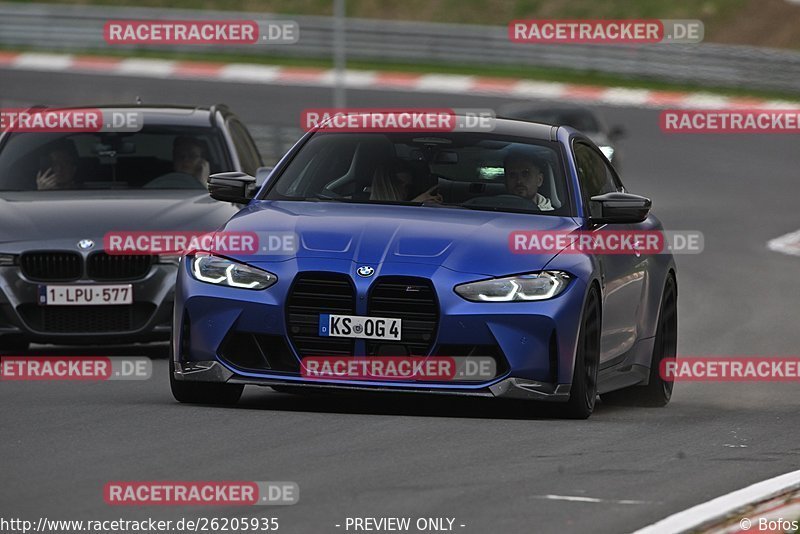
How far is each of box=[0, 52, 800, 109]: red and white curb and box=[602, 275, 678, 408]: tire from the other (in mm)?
26970

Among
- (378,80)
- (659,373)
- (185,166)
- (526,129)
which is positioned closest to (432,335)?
(526,129)

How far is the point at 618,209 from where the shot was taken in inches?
382

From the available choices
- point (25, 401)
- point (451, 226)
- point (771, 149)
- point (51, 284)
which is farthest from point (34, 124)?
point (771, 149)

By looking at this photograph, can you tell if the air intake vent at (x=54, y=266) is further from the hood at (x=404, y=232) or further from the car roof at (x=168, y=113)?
the hood at (x=404, y=232)

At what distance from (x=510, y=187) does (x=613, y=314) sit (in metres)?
0.81

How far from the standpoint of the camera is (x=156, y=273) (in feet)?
38.9

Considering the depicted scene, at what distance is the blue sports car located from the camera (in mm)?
8727

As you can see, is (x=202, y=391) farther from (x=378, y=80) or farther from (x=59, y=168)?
(x=378, y=80)

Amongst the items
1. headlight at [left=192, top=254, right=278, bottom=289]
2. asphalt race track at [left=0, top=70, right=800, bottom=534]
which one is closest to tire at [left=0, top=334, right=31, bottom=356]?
asphalt race track at [left=0, top=70, right=800, bottom=534]

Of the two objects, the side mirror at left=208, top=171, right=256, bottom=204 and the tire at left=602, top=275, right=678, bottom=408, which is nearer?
the side mirror at left=208, top=171, right=256, bottom=204

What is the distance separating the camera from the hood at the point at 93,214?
11805 mm

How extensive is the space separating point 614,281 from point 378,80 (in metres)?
32.3

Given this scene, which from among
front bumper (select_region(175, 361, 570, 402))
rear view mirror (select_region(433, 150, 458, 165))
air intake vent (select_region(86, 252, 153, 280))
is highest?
rear view mirror (select_region(433, 150, 458, 165))

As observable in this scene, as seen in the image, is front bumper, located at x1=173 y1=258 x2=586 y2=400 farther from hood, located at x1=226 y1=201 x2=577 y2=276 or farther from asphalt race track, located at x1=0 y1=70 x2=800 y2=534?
asphalt race track, located at x1=0 y1=70 x2=800 y2=534
